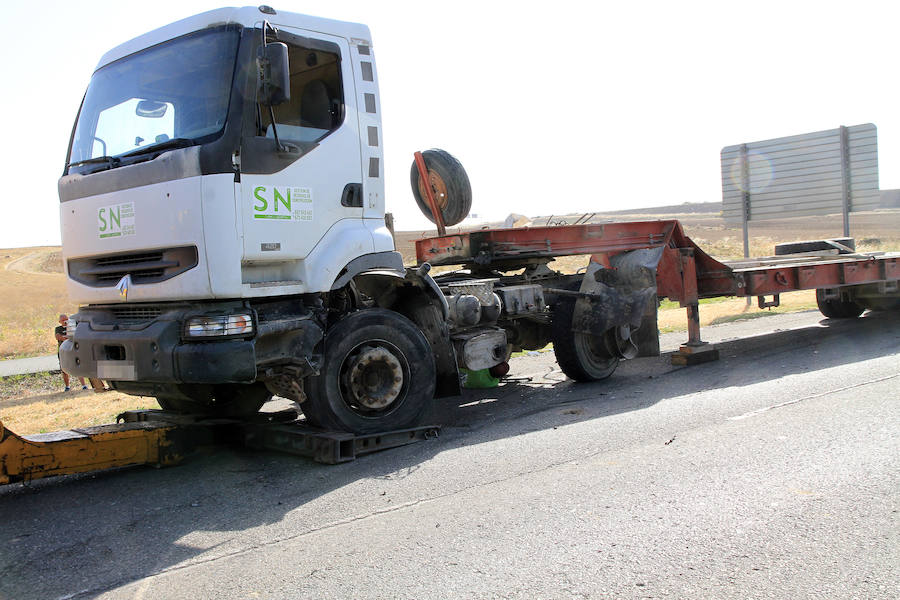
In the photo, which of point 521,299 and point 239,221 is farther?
point 521,299

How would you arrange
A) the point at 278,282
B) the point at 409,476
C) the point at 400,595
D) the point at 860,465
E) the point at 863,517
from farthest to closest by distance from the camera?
the point at 278,282
the point at 409,476
the point at 860,465
the point at 863,517
the point at 400,595

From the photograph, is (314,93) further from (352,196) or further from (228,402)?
(228,402)

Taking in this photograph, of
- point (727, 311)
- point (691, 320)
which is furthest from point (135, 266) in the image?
point (727, 311)

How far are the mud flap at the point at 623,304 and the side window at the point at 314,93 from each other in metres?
4.03

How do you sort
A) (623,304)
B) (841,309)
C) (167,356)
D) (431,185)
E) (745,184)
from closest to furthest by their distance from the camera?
(167,356) → (623,304) → (431,185) → (841,309) → (745,184)

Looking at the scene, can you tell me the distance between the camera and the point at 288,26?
596 centimetres

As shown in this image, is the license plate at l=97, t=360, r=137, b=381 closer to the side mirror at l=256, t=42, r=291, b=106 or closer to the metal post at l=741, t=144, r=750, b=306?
the side mirror at l=256, t=42, r=291, b=106

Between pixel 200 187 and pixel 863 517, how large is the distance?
15.1 feet

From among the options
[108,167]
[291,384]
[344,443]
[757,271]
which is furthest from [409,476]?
[757,271]

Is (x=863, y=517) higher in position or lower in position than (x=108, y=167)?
lower

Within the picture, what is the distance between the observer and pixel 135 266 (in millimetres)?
5648

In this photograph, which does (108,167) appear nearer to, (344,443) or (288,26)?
(288,26)

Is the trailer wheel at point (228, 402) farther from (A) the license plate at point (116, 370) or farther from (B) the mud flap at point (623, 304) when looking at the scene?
(B) the mud flap at point (623, 304)

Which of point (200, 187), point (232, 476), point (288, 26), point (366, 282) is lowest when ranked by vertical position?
point (232, 476)
